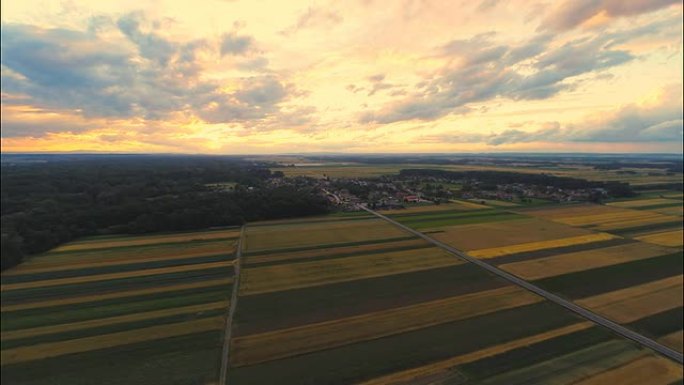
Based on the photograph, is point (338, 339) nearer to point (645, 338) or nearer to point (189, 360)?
point (189, 360)

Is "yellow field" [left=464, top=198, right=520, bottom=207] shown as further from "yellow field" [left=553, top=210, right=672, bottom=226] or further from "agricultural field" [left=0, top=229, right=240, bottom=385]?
"agricultural field" [left=0, top=229, right=240, bottom=385]

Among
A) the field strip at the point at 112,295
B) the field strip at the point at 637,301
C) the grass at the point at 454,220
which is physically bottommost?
the field strip at the point at 637,301

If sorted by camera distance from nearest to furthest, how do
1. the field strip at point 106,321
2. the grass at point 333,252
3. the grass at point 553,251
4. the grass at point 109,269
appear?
Answer: the field strip at point 106,321 → the grass at point 109,269 → the grass at point 553,251 → the grass at point 333,252

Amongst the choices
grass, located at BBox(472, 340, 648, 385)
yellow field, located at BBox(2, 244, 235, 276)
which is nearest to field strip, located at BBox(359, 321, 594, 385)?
grass, located at BBox(472, 340, 648, 385)

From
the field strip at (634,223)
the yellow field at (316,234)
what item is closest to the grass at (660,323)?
the yellow field at (316,234)

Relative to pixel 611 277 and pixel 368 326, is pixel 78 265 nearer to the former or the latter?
pixel 368 326

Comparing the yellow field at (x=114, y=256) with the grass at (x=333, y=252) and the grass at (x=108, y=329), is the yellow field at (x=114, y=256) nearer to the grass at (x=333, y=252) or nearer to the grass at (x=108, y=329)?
the grass at (x=333, y=252)

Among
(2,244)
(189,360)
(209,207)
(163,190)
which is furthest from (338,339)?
(163,190)
